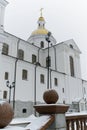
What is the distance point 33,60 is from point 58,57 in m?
5.49

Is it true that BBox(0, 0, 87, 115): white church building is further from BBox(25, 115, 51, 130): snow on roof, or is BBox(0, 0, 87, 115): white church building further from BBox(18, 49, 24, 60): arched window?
BBox(25, 115, 51, 130): snow on roof

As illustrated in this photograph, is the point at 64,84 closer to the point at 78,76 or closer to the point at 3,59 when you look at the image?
the point at 78,76

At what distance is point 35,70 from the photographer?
91.2ft

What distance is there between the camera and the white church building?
77.4ft

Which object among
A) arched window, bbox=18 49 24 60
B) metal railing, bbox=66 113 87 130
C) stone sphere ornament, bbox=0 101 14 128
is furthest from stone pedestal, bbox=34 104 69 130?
arched window, bbox=18 49 24 60

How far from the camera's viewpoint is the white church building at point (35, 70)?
→ 77.4 ft

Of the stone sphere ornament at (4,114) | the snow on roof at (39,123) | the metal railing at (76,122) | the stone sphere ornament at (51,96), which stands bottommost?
the metal railing at (76,122)

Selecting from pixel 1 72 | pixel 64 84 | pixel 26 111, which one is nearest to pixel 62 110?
pixel 1 72

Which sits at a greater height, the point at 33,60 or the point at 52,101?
the point at 33,60

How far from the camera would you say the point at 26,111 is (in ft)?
83.3

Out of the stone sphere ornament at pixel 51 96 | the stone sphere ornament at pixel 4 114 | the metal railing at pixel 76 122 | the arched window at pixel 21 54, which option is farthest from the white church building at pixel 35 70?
the stone sphere ornament at pixel 4 114

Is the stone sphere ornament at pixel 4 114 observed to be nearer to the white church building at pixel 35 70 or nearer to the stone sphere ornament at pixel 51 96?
the stone sphere ornament at pixel 51 96

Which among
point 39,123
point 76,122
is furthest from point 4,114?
point 76,122

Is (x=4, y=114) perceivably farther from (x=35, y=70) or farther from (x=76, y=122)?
(x=35, y=70)
